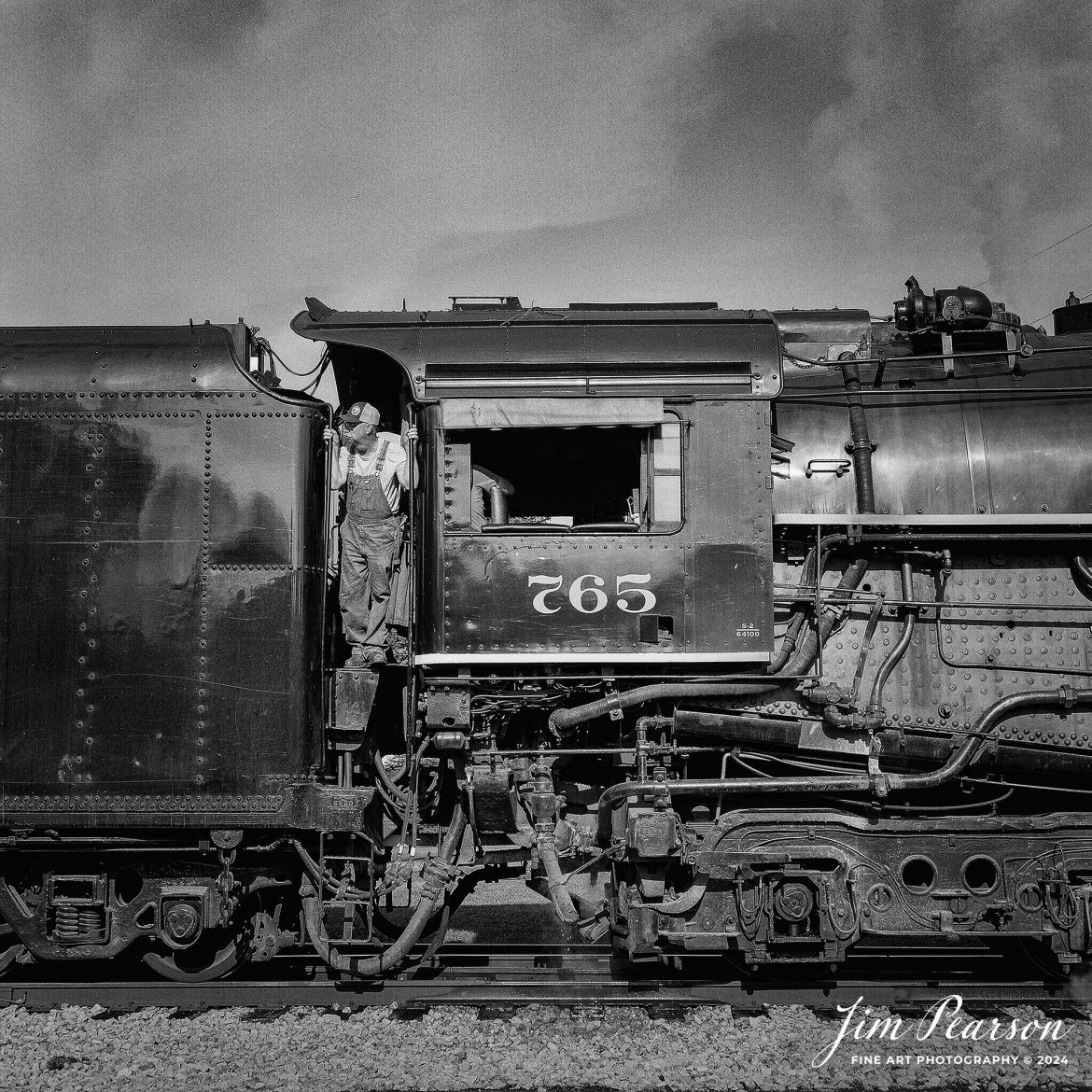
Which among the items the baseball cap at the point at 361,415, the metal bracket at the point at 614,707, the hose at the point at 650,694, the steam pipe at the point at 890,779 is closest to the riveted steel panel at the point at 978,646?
the steam pipe at the point at 890,779

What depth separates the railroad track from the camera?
229 inches

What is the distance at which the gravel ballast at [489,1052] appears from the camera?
4.96 m

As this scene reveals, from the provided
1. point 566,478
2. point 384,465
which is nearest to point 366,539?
point 384,465

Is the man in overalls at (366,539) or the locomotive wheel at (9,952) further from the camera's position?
the locomotive wheel at (9,952)

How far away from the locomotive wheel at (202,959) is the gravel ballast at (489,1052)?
0.27m

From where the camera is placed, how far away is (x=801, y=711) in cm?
580

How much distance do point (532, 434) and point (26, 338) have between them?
318 centimetres

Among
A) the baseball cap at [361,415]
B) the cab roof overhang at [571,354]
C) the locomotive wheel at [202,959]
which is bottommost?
the locomotive wheel at [202,959]

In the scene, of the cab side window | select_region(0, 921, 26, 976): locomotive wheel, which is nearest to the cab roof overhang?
the cab side window

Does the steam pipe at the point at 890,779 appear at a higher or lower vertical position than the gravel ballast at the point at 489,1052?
higher

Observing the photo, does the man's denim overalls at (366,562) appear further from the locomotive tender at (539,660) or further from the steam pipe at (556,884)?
the steam pipe at (556,884)

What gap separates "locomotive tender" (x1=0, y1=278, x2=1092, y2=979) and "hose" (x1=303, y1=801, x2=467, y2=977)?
0.02 m

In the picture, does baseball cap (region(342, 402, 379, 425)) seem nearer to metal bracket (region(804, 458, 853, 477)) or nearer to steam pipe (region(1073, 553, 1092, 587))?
metal bracket (region(804, 458, 853, 477))

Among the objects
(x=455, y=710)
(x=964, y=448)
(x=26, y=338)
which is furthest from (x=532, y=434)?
(x=26, y=338)
